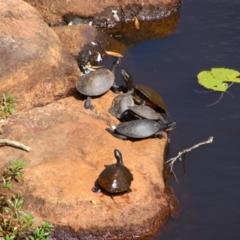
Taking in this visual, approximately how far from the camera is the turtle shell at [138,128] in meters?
7.90

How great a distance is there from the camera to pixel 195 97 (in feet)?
30.9

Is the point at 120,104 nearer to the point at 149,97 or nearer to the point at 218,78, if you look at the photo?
the point at 149,97

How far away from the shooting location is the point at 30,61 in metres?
8.49

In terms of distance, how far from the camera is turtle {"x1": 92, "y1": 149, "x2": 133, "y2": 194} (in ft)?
22.4

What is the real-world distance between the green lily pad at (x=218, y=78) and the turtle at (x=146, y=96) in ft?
3.57

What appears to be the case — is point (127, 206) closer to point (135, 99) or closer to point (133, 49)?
point (135, 99)

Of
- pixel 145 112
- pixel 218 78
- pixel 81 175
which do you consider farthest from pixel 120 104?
pixel 218 78

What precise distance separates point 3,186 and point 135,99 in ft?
8.89

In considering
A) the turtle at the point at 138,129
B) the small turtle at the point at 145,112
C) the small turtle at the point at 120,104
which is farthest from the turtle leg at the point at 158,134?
the small turtle at the point at 120,104

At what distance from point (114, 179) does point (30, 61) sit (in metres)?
2.52

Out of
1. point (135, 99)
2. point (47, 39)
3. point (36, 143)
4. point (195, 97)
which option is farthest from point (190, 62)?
point (36, 143)

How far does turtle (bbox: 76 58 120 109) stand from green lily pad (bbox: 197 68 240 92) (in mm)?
1596

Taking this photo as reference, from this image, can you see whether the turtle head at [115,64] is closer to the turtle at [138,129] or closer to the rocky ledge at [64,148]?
the rocky ledge at [64,148]

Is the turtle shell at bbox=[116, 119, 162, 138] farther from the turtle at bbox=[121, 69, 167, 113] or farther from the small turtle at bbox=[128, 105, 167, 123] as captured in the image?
the turtle at bbox=[121, 69, 167, 113]
